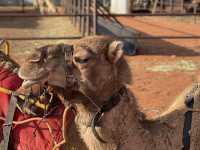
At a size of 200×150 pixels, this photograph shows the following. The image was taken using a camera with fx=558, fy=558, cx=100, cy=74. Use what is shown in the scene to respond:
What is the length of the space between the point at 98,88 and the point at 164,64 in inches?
289

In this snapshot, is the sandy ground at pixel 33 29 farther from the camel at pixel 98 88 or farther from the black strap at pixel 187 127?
the camel at pixel 98 88

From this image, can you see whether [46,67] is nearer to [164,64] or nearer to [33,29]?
[164,64]

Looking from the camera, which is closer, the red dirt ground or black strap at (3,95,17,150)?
black strap at (3,95,17,150)

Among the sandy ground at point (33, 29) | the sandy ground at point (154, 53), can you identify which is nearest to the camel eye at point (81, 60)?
the sandy ground at point (154, 53)

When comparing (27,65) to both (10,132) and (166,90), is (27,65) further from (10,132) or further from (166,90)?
(166,90)

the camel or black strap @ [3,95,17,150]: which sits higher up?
the camel

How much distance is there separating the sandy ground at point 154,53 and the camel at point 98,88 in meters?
0.36

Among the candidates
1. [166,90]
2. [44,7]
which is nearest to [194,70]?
[166,90]

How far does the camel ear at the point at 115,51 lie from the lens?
303 cm

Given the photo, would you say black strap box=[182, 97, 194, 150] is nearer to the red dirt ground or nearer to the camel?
the camel

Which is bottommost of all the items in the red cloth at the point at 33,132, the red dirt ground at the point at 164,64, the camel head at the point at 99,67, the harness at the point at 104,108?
the red dirt ground at the point at 164,64

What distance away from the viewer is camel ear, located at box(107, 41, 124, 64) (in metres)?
3.03

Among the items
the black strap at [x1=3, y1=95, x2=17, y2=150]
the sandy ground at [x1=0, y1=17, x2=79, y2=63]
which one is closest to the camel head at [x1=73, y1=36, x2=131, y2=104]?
the black strap at [x1=3, y1=95, x2=17, y2=150]

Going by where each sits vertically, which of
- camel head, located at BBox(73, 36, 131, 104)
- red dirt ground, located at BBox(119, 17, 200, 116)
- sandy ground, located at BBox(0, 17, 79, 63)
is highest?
camel head, located at BBox(73, 36, 131, 104)
